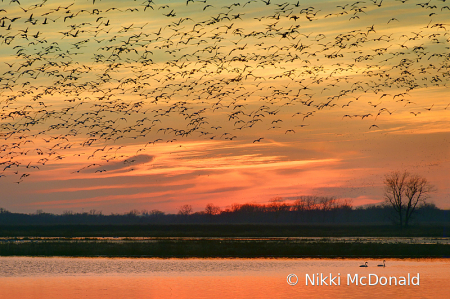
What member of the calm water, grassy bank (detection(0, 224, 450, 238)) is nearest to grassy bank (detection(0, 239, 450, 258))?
the calm water

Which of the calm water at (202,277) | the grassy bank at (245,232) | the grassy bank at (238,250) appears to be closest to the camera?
the calm water at (202,277)

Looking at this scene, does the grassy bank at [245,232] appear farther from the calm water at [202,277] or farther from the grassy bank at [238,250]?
the calm water at [202,277]

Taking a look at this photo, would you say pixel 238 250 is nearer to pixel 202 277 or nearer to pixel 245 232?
pixel 202 277

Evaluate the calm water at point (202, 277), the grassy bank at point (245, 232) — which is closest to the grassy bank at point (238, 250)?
the calm water at point (202, 277)

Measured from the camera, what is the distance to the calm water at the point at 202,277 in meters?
34.0

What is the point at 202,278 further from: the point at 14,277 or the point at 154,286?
the point at 14,277

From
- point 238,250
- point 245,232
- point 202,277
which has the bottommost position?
point 202,277

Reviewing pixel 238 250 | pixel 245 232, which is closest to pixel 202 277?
pixel 238 250

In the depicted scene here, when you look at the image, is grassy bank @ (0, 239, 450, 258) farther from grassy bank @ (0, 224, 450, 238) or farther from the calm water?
grassy bank @ (0, 224, 450, 238)

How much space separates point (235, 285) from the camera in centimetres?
3750

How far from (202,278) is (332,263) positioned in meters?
15.4

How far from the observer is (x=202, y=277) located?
41.3 meters

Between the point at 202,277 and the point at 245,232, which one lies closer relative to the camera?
the point at 202,277

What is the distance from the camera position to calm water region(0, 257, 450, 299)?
33969 mm
